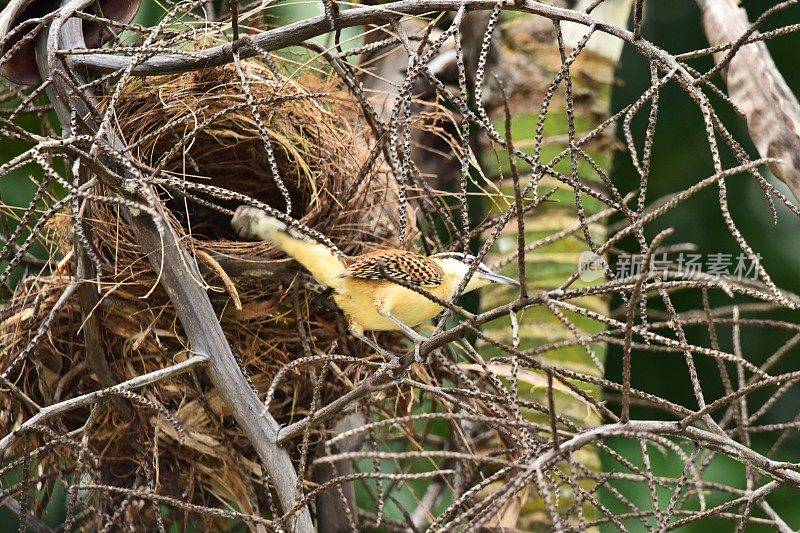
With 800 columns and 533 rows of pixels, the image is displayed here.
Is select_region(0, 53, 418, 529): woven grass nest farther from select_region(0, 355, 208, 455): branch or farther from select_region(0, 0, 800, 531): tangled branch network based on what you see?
select_region(0, 355, 208, 455): branch

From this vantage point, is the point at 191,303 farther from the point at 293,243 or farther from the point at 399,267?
the point at 399,267

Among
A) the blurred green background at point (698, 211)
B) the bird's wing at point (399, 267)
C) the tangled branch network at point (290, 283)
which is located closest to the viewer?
the tangled branch network at point (290, 283)

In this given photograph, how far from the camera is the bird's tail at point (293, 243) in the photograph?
7.95 ft

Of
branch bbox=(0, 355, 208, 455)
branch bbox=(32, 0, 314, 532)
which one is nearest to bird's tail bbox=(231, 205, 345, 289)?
branch bbox=(32, 0, 314, 532)

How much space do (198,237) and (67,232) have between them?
565mm

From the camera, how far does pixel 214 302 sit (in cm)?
260

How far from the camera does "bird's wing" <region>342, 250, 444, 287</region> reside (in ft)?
7.93

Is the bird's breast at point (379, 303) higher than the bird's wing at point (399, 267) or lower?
lower

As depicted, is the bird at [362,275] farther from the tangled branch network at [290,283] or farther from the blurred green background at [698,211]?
the blurred green background at [698,211]

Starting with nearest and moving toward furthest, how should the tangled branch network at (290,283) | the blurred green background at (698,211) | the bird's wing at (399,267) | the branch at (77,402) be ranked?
the tangled branch network at (290,283) < the branch at (77,402) < the bird's wing at (399,267) < the blurred green background at (698,211)

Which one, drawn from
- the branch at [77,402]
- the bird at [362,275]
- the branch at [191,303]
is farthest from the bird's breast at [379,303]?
the branch at [77,402]

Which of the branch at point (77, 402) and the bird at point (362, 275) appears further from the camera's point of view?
the bird at point (362, 275)

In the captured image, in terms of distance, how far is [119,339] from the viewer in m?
2.59

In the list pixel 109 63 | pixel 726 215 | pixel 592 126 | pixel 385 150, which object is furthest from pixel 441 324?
pixel 592 126
